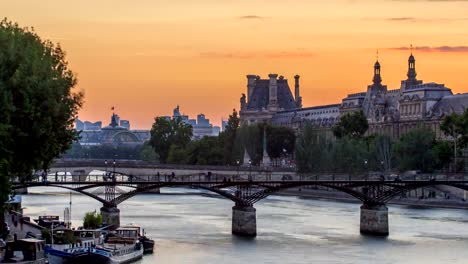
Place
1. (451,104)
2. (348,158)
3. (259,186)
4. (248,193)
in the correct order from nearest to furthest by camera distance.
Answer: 1. (259,186)
2. (248,193)
3. (348,158)
4. (451,104)

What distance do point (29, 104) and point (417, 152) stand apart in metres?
71.2

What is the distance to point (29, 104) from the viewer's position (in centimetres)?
4772

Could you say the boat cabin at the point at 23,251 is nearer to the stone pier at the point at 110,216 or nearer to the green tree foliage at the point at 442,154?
the stone pier at the point at 110,216

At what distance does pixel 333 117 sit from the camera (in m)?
177

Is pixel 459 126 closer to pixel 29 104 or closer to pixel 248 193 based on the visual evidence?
pixel 248 193

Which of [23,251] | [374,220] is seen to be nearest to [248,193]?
[374,220]

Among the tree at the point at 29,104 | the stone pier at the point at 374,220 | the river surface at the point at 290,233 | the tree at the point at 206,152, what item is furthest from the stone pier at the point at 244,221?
the tree at the point at 206,152

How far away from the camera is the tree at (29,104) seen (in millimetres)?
47375

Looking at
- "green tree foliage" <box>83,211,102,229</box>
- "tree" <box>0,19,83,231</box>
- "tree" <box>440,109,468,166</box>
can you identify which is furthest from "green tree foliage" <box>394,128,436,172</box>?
"tree" <box>0,19,83,231</box>

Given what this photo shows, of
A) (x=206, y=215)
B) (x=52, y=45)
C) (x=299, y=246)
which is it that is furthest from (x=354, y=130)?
(x=52, y=45)

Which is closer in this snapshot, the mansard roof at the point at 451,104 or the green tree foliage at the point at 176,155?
the mansard roof at the point at 451,104

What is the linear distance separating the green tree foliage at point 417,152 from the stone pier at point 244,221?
1699 inches

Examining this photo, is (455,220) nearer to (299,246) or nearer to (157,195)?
(299,246)

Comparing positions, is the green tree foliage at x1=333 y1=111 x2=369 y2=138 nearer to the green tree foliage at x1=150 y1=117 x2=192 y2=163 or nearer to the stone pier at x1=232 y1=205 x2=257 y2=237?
the green tree foliage at x1=150 y1=117 x2=192 y2=163
